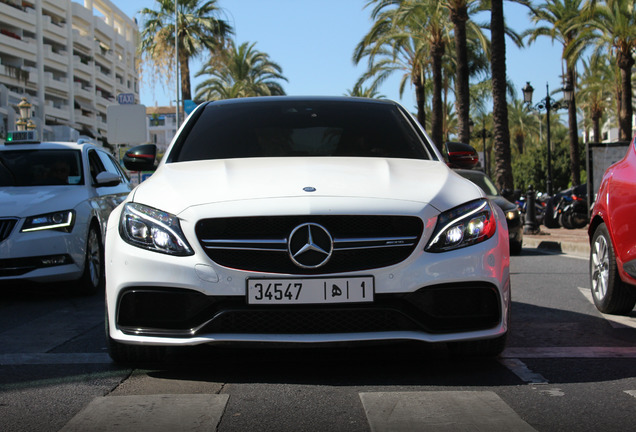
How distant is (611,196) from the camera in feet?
21.1

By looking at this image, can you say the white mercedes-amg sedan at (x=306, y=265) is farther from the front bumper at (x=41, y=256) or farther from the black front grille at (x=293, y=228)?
the front bumper at (x=41, y=256)

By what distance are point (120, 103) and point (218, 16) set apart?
14.8 metres

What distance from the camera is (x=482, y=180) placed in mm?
14461

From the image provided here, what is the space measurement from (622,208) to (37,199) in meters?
5.31

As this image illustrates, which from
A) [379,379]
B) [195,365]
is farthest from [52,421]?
[379,379]

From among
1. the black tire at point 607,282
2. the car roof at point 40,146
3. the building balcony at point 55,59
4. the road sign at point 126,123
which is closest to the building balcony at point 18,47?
the building balcony at point 55,59

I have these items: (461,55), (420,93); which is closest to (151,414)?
(461,55)

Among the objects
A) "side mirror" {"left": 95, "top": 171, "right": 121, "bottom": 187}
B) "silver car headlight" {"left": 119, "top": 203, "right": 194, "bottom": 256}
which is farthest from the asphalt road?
"side mirror" {"left": 95, "top": 171, "right": 121, "bottom": 187}

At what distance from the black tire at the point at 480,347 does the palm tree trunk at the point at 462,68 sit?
24.6 m

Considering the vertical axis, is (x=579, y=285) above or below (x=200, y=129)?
below

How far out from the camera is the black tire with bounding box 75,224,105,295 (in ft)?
28.2

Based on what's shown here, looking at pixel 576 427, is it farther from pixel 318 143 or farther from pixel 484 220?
pixel 318 143

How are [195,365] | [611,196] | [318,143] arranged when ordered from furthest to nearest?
[611,196], [318,143], [195,365]

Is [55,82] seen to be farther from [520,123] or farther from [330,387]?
[330,387]
